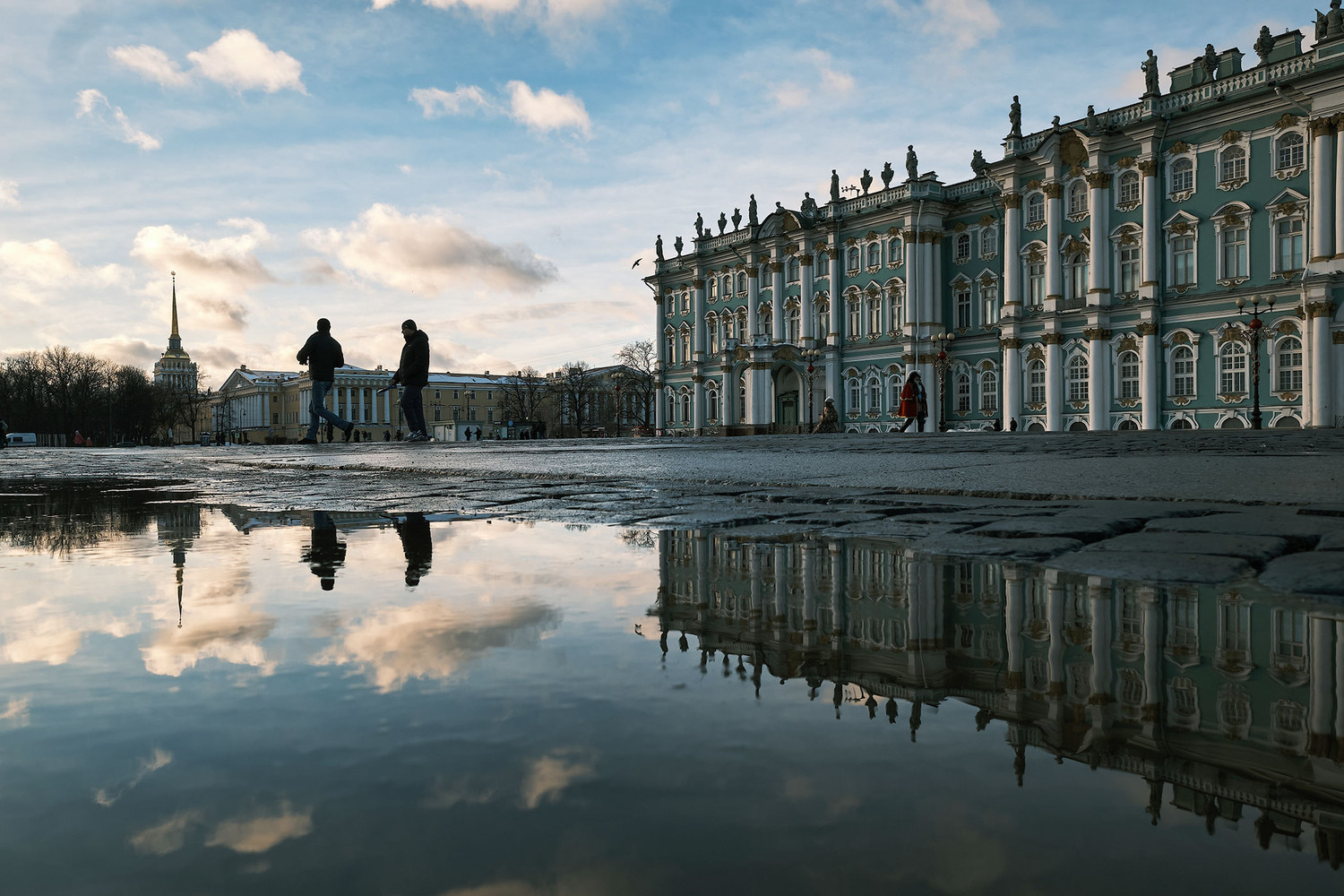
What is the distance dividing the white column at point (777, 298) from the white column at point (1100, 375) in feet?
63.2

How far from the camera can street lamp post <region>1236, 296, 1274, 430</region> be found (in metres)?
31.8

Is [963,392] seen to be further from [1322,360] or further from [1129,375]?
[1322,360]

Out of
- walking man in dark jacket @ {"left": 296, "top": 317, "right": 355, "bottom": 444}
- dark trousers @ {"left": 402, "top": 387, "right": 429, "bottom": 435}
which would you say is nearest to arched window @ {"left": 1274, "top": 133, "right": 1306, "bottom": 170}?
dark trousers @ {"left": 402, "top": 387, "right": 429, "bottom": 435}

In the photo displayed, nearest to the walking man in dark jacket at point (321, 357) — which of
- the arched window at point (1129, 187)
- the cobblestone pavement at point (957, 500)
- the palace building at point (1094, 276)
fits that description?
the cobblestone pavement at point (957, 500)

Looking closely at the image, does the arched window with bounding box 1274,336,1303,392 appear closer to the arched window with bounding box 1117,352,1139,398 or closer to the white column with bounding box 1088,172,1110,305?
the arched window with bounding box 1117,352,1139,398

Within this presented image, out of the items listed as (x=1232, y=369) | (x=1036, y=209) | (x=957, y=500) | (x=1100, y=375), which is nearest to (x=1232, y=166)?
(x=1232, y=369)

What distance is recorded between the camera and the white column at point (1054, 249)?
4066cm

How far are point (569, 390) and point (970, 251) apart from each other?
4389cm

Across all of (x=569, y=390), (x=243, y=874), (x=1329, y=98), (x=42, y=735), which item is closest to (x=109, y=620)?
(x=42, y=735)

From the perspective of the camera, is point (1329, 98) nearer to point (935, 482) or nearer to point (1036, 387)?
point (1036, 387)

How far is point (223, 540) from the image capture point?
370 cm

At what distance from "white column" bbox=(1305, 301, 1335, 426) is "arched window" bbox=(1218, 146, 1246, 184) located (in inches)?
235

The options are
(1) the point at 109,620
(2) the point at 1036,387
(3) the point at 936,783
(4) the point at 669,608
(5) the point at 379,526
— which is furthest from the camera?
(2) the point at 1036,387

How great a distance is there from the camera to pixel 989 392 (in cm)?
4559
